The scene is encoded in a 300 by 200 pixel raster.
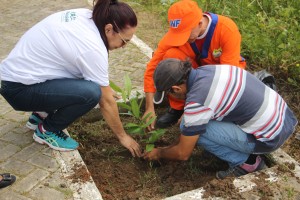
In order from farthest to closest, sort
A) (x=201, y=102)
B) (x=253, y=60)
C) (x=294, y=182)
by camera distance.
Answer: (x=253, y=60)
(x=294, y=182)
(x=201, y=102)

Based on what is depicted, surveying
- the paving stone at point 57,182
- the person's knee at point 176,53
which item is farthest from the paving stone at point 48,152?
the person's knee at point 176,53

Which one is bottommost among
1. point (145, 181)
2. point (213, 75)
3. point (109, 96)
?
point (145, 181)

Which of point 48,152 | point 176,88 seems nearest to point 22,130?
point 48,152

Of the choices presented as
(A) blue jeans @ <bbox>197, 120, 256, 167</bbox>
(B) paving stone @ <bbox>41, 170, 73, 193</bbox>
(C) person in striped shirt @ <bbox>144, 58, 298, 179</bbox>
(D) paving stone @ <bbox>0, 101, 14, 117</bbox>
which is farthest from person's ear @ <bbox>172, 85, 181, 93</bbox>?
(D) paving stone @ <bbox>0, 101, 14, 117</bbox>

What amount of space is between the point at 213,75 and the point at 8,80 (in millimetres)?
1613

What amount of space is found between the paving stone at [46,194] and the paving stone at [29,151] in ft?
1.48

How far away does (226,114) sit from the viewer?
289cm

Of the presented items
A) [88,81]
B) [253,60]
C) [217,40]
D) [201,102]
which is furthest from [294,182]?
[253,60]

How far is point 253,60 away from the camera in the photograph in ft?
15.7

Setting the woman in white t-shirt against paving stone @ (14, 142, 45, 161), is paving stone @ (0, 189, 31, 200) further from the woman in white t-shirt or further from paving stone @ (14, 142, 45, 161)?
the woman in white t-shirt

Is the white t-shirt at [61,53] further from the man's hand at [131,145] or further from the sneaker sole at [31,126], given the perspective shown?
the sneaker sole at [31,126]

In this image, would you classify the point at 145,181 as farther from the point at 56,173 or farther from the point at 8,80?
the point at 8,80

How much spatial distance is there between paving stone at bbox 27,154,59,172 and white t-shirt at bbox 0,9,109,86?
65 cm

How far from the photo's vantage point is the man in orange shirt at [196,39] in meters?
3.26
